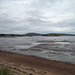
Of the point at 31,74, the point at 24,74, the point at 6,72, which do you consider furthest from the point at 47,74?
the point at 6,72

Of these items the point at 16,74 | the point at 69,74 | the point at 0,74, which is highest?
the point at 0,74

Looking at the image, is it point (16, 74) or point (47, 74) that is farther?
point (47, 74)

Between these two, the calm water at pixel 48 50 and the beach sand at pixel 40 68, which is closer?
the beach sand at pixel 40 68

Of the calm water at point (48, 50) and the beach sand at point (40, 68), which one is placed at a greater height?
the beach sand at point (40, 68)

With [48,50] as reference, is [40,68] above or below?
above

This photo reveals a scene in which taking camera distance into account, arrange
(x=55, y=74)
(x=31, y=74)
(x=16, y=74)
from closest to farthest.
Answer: (x=16, y=74)
(x=31, y=74)
(x=55, y=74)

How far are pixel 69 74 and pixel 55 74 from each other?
3.28ft

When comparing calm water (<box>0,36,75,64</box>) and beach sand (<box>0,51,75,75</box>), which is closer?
beach sand (<box>0,51,75,75</box>)

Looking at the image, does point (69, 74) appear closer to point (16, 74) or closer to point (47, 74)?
point (47, 74)

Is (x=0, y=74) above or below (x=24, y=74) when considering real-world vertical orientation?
above

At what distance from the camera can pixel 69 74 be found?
6.69 m

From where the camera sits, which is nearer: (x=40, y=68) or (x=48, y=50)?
(x=40, y=68)

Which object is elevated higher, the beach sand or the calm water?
the beach sand

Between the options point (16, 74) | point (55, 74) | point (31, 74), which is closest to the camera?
point (16, 74)
